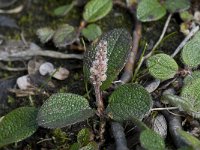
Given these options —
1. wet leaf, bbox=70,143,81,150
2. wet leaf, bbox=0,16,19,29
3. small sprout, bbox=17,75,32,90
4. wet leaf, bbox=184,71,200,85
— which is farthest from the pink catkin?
wet leaf, bbox=0,16,19,29

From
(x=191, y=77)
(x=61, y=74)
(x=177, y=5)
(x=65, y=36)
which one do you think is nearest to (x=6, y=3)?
(x=65, y=36)

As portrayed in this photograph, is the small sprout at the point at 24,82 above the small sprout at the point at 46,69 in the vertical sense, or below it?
below

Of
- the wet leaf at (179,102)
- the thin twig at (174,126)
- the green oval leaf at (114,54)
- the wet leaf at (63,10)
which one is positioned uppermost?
the wet leaf at (63,10)

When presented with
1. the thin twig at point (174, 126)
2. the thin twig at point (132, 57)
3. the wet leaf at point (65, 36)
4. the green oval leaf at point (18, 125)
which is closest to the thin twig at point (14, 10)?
the wet leaf at point (65, 36)

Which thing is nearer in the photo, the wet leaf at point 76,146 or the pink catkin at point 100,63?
the pink catkin at point 100,63

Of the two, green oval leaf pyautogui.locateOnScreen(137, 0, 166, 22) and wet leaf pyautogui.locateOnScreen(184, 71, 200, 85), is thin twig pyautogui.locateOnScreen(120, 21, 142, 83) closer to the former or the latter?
green oval leaf pyautogui.locateOnScreen(137, 0, 166, 22)

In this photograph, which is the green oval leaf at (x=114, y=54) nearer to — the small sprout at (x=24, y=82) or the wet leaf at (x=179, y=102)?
the wet leaf at (x=179, y=102)
